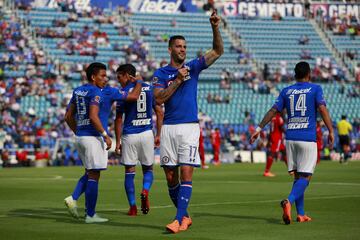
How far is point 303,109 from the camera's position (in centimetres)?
1468

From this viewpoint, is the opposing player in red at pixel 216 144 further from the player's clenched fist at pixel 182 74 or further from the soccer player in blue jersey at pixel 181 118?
the player's clenched fist at pixel 182 74

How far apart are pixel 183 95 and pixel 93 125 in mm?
1976

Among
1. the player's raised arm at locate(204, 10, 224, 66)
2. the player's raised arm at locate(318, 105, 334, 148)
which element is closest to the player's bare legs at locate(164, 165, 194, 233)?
the player's raised arm at locate(204, 10, 224, 66)

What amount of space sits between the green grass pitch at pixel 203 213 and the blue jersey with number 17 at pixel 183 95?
5.19 feet

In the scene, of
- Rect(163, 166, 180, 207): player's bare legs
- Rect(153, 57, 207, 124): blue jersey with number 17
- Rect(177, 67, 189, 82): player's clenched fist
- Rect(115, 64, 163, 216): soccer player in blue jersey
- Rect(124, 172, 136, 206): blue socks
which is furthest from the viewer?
Rect(115, 64, 163, 216): soccer player in blue jersey

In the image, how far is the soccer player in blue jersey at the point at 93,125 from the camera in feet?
48.0

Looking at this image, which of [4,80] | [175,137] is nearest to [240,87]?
[4,80]

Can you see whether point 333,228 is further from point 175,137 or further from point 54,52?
point 54,52

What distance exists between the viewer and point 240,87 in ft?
187

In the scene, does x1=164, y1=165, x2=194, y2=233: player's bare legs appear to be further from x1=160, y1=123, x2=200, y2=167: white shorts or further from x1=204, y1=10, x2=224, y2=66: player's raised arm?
x1=204, y1=10, x2=224, y2=66: player's raised arm

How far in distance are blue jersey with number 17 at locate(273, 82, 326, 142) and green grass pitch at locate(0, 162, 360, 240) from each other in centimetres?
133

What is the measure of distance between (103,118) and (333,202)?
204 inches

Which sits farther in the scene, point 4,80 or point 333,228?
point 4,80

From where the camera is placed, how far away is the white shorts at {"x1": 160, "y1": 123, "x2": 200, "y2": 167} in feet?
43.2
